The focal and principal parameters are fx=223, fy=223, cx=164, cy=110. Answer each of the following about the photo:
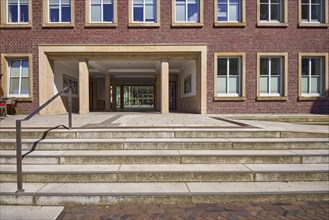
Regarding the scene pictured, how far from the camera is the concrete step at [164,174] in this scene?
387cm

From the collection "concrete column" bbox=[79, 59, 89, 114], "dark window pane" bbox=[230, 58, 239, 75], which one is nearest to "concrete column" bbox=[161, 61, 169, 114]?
"dark window pane" bbox=[230, 58, 239, 75]

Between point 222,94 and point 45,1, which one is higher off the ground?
point 45,1

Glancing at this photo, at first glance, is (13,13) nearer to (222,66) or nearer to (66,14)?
(66,14)

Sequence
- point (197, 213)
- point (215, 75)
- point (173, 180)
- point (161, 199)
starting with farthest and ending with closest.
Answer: point (215, 75) → point (173, 180) → point (161, 199) → point (197, 213)

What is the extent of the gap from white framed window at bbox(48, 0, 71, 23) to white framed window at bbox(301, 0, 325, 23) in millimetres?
12425

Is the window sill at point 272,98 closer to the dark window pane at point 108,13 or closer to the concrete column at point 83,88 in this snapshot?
the dark window pane at point 108,13

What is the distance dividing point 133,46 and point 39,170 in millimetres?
8784

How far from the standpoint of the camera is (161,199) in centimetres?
343

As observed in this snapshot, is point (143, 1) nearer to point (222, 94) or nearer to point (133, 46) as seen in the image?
point (133, 46)

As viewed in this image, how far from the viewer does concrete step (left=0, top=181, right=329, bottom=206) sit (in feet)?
11.1

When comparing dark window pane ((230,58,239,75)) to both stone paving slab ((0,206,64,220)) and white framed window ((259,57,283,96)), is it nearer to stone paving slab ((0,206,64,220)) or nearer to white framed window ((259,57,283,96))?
white framed window ((259,57,283,96))

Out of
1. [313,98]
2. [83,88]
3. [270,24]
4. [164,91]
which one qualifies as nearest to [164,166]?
[164,91]

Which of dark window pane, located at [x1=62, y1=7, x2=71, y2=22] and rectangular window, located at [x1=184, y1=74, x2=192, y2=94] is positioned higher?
dark window pane, located at [x1=62, y1=7, x2=71, y2=22]

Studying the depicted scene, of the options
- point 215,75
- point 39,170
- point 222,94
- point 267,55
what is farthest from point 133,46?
point 39,170
